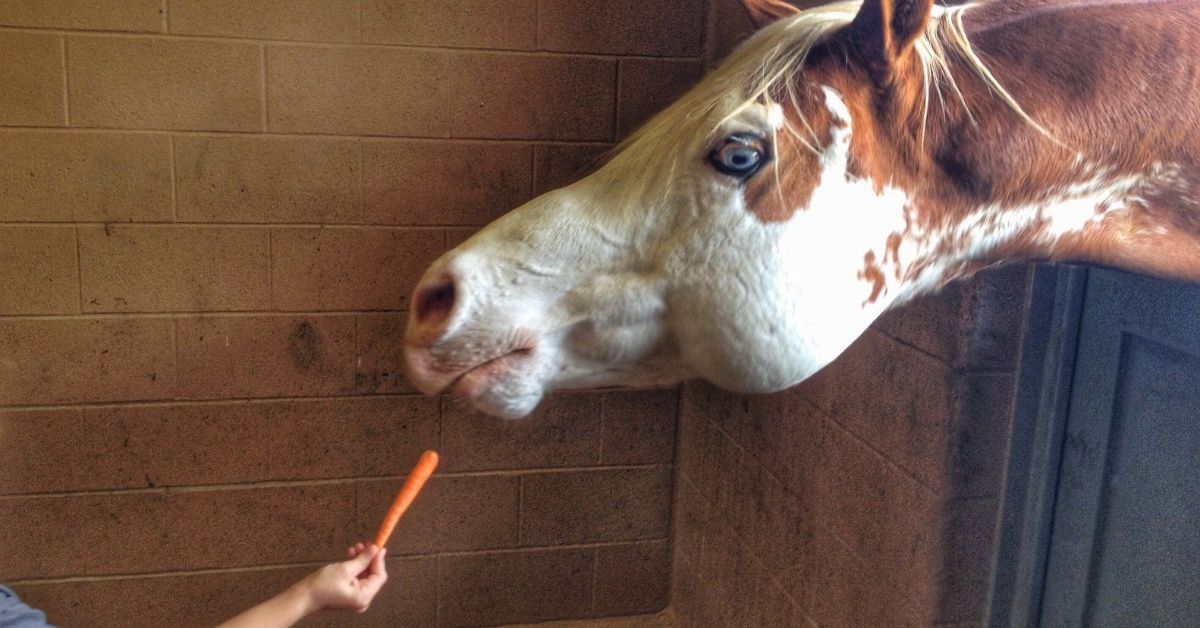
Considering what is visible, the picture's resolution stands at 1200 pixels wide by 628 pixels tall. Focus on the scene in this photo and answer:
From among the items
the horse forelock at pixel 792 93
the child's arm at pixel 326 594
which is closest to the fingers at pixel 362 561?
the child's arm at pixel 326 594

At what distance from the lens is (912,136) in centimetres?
96

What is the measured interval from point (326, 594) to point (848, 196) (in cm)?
77

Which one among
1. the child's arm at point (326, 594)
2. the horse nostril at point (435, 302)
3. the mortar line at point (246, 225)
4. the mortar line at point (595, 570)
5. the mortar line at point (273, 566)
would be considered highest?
the mortar line at point (246, 225)

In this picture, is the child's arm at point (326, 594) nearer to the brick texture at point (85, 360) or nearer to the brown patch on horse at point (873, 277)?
the brown patch on horse at point (873, 277)

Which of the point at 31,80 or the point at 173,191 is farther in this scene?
the point at 173,191

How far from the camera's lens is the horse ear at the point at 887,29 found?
2.91 ft

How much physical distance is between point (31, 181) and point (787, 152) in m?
1.52

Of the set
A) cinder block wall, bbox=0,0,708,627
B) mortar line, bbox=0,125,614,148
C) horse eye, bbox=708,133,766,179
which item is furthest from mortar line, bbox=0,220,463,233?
horse eye, bbox=708,133,766,179

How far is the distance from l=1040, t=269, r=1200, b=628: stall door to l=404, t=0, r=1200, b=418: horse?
151mm

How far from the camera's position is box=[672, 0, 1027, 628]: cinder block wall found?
127 centimetres

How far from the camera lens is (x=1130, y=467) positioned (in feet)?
3.75

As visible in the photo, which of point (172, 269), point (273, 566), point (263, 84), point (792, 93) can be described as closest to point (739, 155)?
point (792, 93)

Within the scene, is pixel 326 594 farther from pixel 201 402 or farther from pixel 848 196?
pixel 201 402

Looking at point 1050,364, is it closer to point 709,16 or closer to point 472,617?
point 709,16
